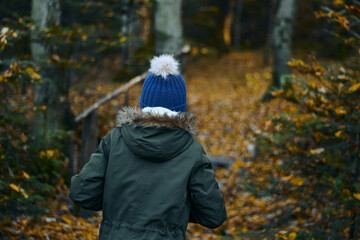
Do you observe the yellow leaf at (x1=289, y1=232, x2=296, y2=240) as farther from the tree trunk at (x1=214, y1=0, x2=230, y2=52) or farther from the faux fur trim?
the tree trunk at (x1=214, y1=0, x2=230, y2=52)

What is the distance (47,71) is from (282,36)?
326 inches

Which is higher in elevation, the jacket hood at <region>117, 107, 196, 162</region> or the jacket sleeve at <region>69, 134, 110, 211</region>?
the jacket hood at <region>117, 107, 196, 162</region>

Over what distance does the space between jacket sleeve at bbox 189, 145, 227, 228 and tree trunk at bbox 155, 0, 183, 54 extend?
6.56 m

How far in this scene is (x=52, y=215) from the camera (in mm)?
5172

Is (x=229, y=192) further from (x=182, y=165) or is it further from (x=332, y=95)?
(x=182, y=165)

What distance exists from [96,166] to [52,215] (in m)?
2.92

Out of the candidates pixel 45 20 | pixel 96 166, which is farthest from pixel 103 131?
pixel 96 166

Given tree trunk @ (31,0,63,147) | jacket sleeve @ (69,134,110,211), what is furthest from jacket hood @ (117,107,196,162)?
tree trunk @ (31,0,63,147)

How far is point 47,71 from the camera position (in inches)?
244

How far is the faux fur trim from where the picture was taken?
2.54 m

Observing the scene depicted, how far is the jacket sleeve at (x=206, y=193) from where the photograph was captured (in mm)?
2584

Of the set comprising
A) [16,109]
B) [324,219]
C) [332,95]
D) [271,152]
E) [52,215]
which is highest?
[332,95]

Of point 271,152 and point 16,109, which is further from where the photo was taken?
point 271,152

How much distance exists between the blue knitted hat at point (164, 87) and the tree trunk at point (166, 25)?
6.33m
